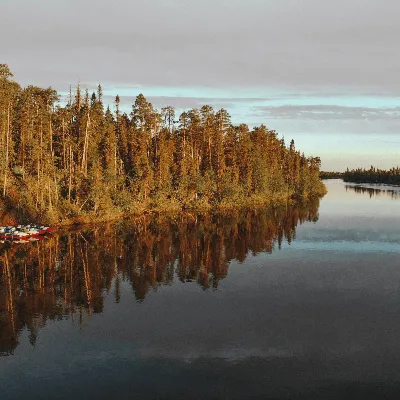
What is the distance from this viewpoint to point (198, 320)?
22.8m

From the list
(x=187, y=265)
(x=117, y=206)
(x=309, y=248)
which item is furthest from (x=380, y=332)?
(x=117, y=206)

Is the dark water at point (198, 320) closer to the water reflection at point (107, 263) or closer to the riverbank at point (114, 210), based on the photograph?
the water reflection at point (107, 263)

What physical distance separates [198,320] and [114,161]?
5288cm

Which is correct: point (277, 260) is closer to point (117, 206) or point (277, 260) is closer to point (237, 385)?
point (237, 385)

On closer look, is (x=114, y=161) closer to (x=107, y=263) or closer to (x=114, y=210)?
(x=114, y=210)

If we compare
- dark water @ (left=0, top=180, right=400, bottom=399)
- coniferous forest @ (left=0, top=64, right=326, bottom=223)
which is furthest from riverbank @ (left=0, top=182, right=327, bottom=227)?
dark water @ (left=0, top=180, right=400, bottom=399)

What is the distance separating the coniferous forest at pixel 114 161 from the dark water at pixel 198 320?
13.1 m

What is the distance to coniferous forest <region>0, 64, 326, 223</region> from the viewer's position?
55344mm

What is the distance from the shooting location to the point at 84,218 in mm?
55312

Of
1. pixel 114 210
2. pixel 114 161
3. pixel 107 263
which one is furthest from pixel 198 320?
pixel 114 161

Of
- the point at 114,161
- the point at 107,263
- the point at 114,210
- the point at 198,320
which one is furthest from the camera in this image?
the point at 114,161

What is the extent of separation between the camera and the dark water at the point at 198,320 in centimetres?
1627

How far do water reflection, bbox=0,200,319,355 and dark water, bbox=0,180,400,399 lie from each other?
6.0 inches

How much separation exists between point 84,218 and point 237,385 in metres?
42.8
